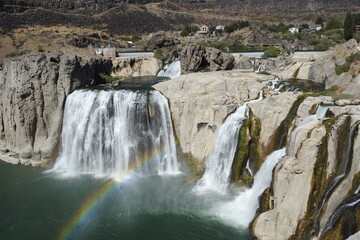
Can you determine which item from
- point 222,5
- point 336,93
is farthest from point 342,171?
point 222,5

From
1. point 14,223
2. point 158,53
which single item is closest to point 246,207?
point 14,223

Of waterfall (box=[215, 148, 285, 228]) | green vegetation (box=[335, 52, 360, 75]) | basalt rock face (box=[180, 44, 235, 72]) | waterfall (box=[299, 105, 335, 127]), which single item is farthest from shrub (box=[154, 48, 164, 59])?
waterfall (box=[299, 105, 335, 127])

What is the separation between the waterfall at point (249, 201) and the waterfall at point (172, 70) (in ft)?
74.5

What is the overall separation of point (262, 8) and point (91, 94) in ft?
421

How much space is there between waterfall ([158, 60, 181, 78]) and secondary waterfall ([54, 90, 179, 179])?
14.0 metres

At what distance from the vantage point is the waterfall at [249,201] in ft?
58.1

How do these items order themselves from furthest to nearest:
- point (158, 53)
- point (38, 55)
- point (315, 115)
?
point (158, 53), point (38, 55), point (315, 115)

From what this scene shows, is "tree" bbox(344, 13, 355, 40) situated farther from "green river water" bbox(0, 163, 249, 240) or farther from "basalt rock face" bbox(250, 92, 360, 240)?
"green river water" bbox(0, 163, 249, 240)

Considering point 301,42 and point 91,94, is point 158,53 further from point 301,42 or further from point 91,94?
point 301,42

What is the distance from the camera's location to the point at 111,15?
104062 mm

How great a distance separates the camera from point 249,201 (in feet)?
62.1

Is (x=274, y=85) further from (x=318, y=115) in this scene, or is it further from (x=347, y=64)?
(x=318, y=115)

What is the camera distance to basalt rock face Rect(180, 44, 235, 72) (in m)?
36.2

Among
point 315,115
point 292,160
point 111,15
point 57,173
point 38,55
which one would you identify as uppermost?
point 111,15
